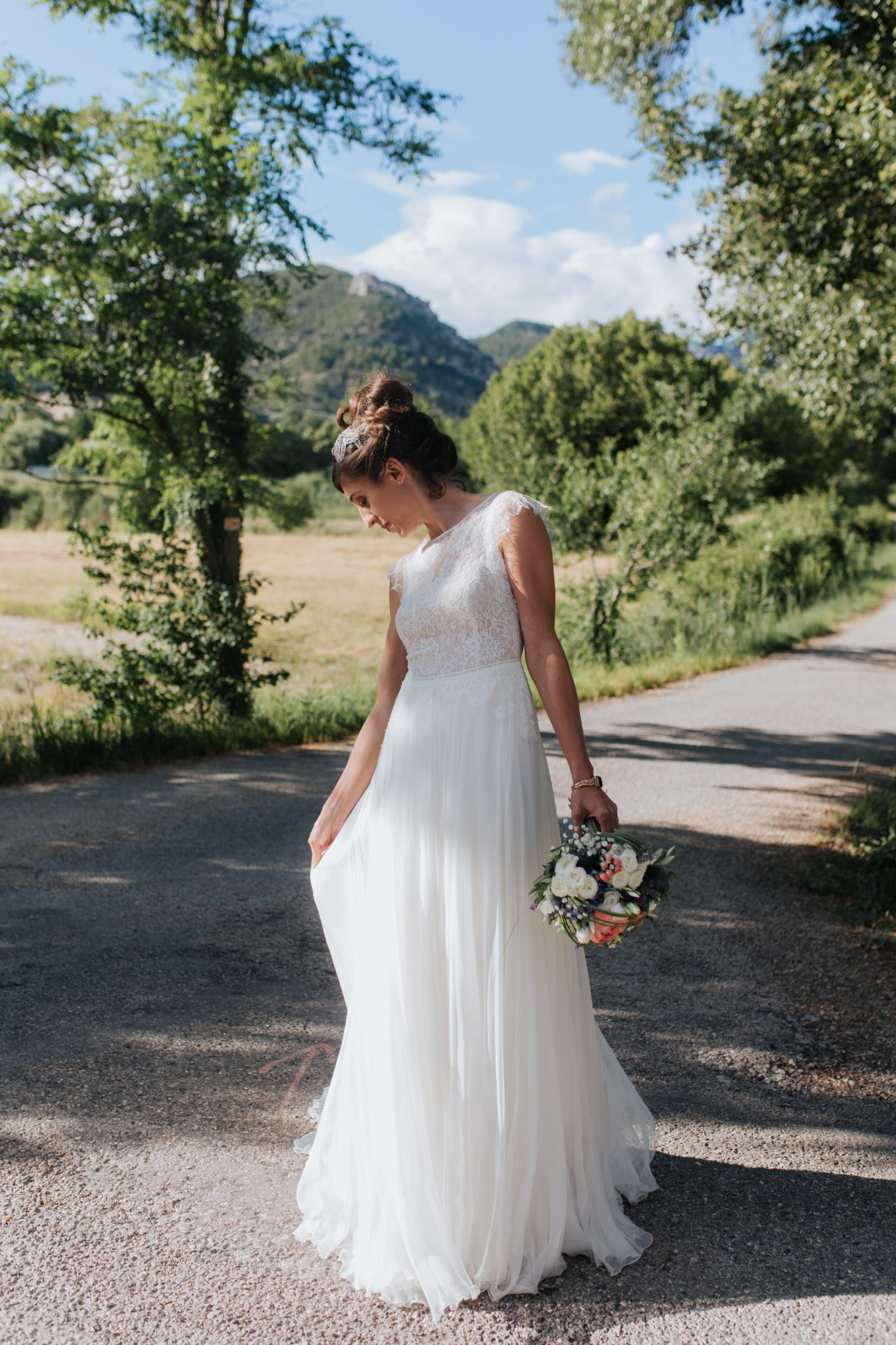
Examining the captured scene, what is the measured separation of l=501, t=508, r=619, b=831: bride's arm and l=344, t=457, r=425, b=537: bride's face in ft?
1.04

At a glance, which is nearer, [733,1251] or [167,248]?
[733,1251]

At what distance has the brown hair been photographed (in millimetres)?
2576

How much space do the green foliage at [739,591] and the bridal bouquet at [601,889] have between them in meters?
10.4

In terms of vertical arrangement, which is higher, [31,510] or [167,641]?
[31,510]

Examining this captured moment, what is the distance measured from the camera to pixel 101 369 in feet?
25.0

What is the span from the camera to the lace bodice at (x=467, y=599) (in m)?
2.49

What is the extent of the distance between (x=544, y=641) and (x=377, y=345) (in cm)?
13526

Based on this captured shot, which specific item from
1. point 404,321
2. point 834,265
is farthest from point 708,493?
point 404,321

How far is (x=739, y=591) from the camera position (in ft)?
54.9

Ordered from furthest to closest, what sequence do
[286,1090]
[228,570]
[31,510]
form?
[31,510] → [228,570] → [286,1090]

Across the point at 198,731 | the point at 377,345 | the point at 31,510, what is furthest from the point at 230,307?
the point at 377,345

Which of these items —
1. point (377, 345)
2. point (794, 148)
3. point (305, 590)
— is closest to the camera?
point (794, 148)

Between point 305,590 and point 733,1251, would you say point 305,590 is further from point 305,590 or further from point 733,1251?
point 733,1251

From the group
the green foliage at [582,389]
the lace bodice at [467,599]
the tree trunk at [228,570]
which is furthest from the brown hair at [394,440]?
the green foliage at [582,389]
